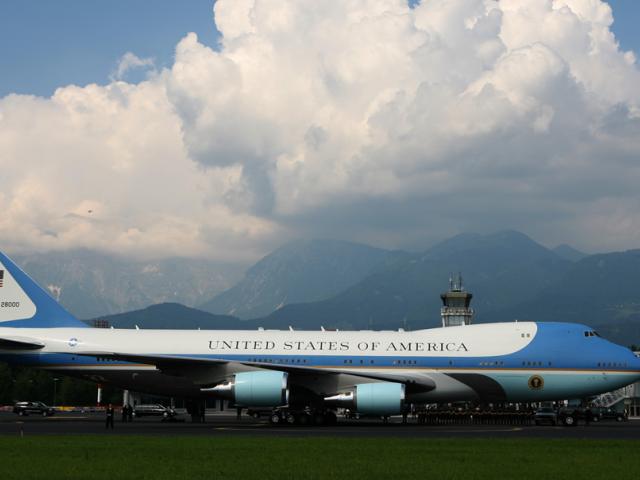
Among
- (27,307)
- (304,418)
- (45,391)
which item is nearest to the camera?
(304,418)

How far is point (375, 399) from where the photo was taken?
42812mm

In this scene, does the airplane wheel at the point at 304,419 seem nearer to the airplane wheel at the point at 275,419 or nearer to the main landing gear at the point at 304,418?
the main landing gear at the point at 304,418

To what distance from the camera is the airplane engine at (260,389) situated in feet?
141

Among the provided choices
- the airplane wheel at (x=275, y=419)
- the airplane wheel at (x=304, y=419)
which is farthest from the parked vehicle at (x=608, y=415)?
the airplane wheel at (x=275, y=419)

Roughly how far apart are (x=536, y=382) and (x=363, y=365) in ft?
28.3

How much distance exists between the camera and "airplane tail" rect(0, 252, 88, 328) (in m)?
49.7

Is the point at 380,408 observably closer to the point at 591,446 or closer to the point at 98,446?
the point at 591,446

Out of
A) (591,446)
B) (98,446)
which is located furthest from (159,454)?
(591,446)

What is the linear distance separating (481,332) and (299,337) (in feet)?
30.7

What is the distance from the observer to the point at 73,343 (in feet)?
157

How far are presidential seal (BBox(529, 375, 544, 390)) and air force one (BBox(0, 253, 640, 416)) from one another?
50 mm

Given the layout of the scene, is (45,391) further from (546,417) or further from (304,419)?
(546,417)

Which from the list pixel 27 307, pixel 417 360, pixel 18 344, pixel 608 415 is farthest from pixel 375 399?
pixel 608 415

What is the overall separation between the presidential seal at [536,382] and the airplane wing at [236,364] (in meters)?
4.84
